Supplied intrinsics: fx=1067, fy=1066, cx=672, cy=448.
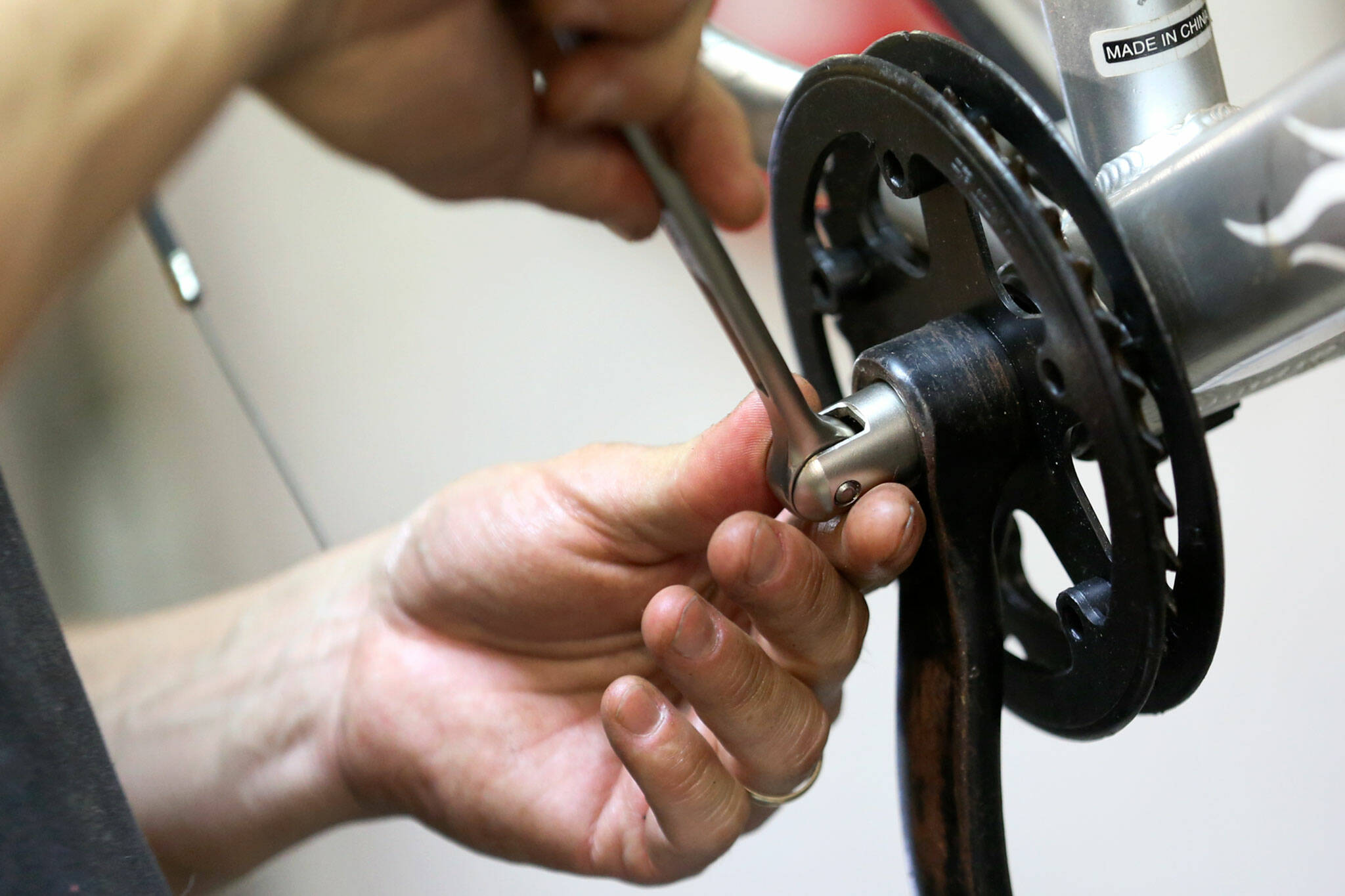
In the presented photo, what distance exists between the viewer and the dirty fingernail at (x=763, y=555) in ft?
1.07

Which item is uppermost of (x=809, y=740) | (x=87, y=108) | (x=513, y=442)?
(x=87, y=108)

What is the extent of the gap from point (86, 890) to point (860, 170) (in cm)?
30

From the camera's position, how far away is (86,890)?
0.81 feet

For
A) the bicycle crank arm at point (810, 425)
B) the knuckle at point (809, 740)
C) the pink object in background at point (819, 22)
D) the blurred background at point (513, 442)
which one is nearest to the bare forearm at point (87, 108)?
the blurred background at point (513, 442)

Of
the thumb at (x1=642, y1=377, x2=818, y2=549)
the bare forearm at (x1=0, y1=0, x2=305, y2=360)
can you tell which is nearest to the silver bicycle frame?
the thumb at (x1=642, y1=377, x2=818, y2=549)

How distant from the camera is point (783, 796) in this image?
16.4 inches

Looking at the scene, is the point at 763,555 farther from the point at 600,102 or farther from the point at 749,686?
the point at 600,102

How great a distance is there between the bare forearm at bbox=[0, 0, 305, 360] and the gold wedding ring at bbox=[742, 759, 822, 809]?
0.29 metres

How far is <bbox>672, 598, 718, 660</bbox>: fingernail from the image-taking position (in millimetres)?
348

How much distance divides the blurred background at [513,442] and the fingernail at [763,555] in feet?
0.68

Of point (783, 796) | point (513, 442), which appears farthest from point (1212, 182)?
point (513, 442)

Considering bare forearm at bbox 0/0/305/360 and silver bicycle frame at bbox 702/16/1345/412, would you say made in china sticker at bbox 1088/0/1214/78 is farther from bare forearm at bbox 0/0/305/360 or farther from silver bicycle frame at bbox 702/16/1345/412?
bare forearm at bbox 0/0/305/360

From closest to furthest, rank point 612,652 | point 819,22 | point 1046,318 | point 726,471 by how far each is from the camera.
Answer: point 1046,318, point 726,471, point 612,652, point 819,22

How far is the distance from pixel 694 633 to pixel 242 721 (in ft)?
1.17
